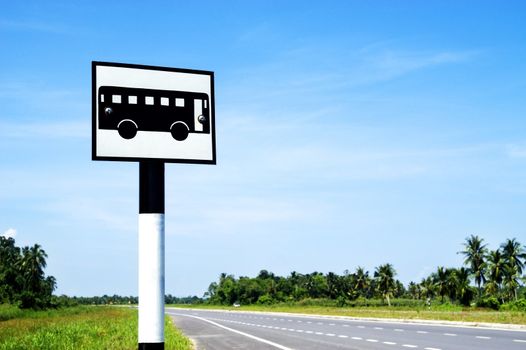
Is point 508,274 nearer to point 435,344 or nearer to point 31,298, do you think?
point 31,298

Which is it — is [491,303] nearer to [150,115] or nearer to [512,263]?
[512,263]

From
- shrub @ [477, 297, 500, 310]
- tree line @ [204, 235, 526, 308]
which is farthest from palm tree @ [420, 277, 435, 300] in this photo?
shrub @ [477, 297, 500, 310]

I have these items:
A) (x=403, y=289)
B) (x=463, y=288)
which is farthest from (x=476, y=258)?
(x=403, y=289)

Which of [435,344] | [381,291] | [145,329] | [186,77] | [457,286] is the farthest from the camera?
[381,291]

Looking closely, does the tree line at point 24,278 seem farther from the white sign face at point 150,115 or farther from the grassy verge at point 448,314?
the white sign face at point 150,115

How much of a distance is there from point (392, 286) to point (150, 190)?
133 m

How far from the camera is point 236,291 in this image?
508 feet

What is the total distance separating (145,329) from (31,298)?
93.8 m

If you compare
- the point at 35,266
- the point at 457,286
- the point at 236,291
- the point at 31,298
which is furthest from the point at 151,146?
the point at 236,291

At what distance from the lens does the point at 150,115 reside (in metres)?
3.68

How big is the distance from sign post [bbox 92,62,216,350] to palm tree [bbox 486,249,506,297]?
97.4 m

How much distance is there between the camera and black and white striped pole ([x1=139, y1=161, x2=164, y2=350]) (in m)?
3.49

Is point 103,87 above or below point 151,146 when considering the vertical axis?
above

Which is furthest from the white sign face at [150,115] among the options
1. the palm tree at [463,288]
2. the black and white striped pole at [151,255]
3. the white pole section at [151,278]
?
the palm tree at [463,288]
